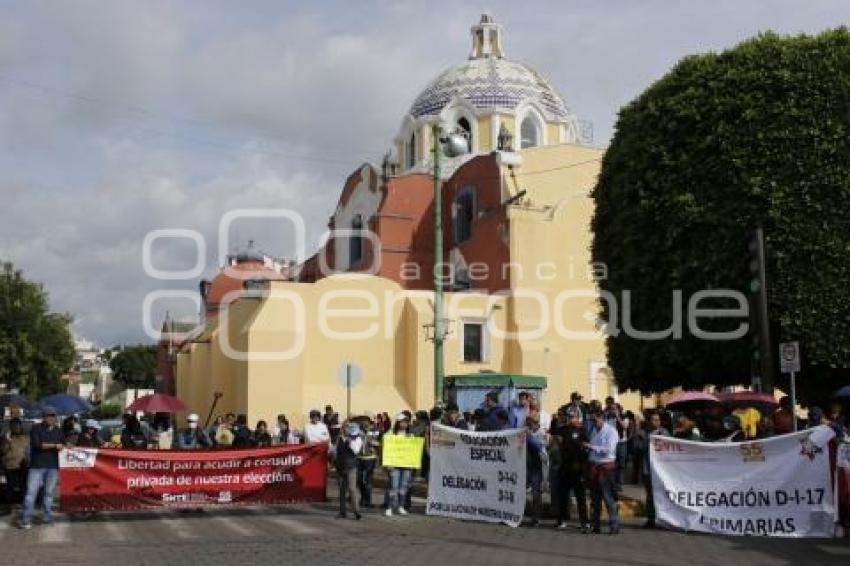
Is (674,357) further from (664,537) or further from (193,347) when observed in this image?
(193,347)

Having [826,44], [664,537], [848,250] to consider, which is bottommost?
[664,537]

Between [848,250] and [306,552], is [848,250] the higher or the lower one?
the higher one

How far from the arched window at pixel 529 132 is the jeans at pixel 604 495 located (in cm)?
4022

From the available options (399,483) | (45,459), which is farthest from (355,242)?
(45,459)

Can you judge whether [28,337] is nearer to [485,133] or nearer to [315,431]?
[485,133]

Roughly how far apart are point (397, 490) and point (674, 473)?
429cm

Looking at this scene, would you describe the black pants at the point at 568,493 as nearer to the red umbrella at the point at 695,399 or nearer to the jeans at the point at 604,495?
Answer: the jeans at the point at 604,495

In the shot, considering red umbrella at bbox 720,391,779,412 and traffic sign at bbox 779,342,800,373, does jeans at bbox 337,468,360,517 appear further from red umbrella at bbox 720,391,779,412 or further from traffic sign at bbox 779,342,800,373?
red umbrella at bbox 720,391,779,412

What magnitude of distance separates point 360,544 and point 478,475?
134 inches

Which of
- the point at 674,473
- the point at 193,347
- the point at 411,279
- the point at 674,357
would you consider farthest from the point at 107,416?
the point at 674,473

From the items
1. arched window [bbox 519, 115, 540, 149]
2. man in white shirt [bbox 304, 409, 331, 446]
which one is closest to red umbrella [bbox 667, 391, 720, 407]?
man in white shirt [bbox 304, 409, 331, 446]

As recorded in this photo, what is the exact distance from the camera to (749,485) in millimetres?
13016

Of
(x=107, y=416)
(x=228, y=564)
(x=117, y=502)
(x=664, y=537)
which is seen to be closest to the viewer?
(x=228, y=564)

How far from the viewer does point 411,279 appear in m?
45.4
